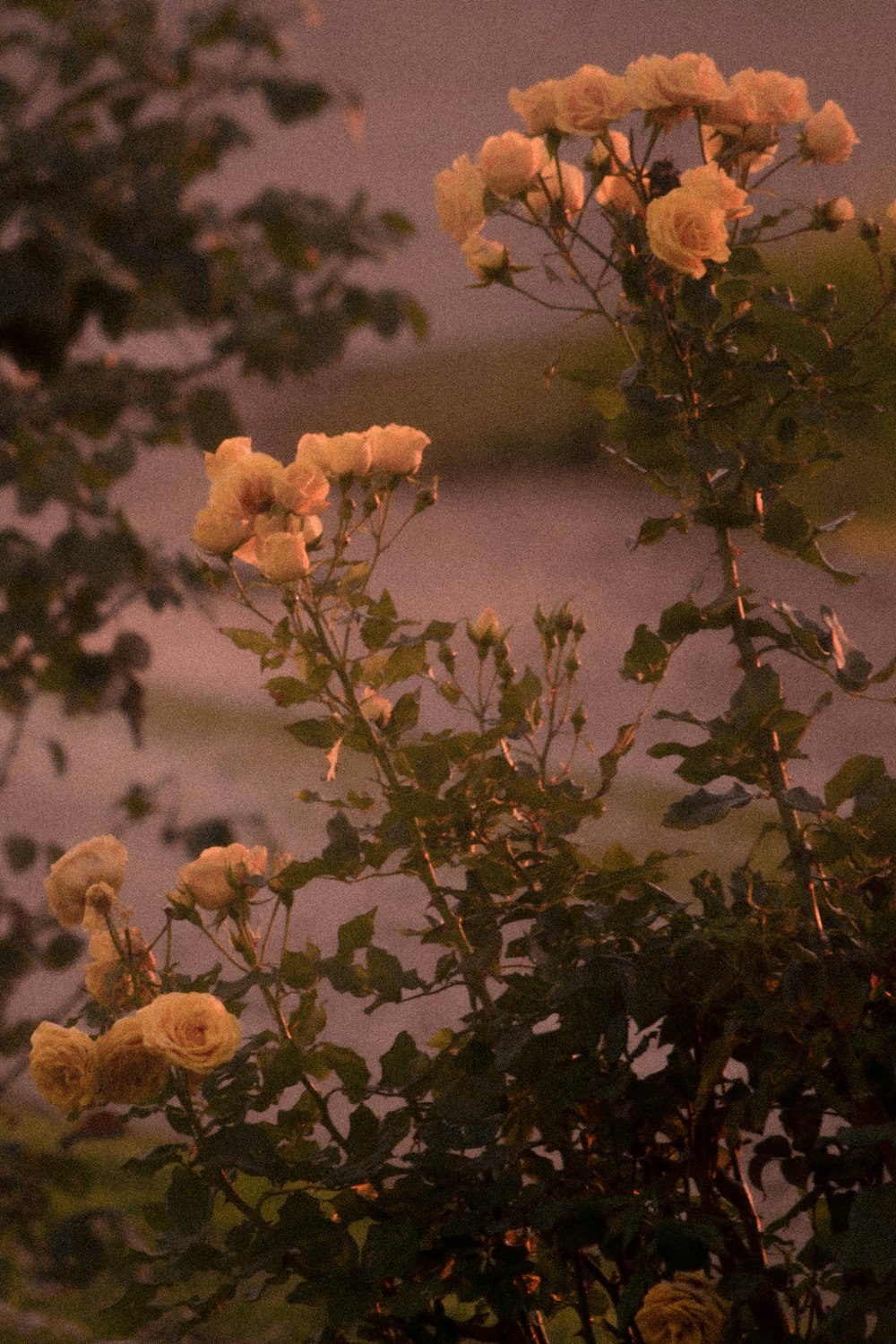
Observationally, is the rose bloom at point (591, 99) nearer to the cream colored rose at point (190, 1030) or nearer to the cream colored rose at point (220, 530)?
the cream colored rose at point (220, 530)

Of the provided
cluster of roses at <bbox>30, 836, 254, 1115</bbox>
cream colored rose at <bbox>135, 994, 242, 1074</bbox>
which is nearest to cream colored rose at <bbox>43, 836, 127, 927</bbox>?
cluster of roses at <bbox>30, 836, 254, 1115</bbox>

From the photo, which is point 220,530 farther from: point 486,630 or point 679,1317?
point 679,1317

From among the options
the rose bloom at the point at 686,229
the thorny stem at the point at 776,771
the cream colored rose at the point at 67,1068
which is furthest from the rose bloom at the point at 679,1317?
the rose bloom at the point at 686,229

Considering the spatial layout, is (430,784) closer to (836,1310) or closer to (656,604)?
(836,1310)

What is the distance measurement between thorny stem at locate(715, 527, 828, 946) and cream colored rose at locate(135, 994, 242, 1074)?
30 cm

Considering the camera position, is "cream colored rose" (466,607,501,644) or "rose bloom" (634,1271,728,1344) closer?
"rose bloom" (634,1271,728,1344)

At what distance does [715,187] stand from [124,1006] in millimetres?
515

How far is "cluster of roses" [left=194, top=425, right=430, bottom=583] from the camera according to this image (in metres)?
0.67

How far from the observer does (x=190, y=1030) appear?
62 centimetres

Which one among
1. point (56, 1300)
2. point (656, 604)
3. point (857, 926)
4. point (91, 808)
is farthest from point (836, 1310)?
point (656, 604)

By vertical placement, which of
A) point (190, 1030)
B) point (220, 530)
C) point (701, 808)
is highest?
point (220, 530)

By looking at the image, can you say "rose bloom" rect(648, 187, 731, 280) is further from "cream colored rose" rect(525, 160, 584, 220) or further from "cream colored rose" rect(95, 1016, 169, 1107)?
"cream colored rose" rect(95, 1016, 169, 1107)

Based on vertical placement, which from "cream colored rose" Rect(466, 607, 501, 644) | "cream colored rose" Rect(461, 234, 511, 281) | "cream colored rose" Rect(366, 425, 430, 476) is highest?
"cream colored rose" Rect(461, 234, 511, 281)

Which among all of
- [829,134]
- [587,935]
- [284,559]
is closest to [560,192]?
[829,134]
